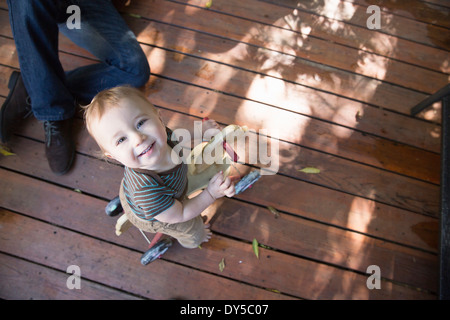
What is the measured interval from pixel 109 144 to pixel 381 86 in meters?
1.97

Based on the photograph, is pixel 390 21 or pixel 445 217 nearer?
pixel 445 217

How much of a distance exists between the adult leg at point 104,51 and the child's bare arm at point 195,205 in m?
1.07

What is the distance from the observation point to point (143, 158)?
40.1 inches

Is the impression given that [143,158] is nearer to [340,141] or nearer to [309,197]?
[309,197]

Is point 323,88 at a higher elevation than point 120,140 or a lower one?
higher

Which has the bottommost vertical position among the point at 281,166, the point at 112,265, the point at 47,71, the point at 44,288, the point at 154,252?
the point at 44,288

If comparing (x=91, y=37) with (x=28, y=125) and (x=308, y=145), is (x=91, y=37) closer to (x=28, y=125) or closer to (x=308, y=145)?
(x=28, y=125)

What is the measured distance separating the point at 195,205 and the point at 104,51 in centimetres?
129

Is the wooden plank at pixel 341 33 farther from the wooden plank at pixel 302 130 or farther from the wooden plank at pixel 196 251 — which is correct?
the wooden plank at pixel 196 251

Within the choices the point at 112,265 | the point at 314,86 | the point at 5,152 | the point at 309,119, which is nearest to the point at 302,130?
the point at 309,119

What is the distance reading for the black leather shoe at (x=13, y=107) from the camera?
5.96 ft

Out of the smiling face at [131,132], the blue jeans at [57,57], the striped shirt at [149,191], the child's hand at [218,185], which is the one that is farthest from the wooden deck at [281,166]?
the smiling face at [131,132]

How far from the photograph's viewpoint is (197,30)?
7.30 feet
